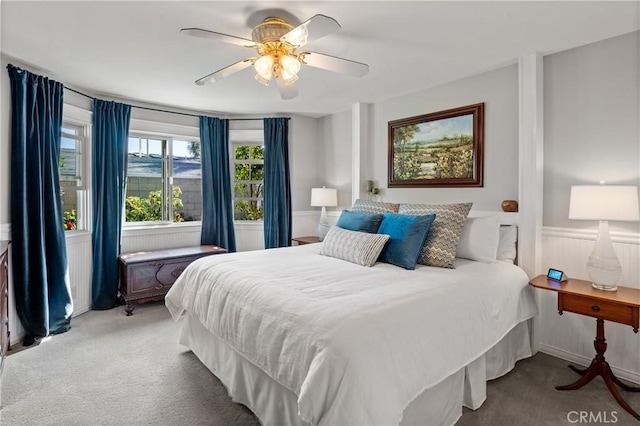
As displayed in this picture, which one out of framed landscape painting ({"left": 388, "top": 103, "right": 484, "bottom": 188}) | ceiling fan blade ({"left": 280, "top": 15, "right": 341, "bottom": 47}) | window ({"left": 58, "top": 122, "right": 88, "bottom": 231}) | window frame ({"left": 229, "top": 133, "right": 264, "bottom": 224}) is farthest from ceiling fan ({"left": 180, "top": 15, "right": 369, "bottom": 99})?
window frame ({"left": 229, "top": 133, "right": 264, "bottom": 224})

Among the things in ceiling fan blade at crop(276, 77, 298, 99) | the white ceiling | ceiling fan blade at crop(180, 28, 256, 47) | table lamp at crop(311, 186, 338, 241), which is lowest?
table lamp at crop(311, 186, 338, 241)

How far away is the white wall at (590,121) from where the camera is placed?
2400 millimetres

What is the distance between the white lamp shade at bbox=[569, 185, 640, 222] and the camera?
2.13 meters

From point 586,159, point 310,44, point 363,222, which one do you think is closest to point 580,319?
point 586,159

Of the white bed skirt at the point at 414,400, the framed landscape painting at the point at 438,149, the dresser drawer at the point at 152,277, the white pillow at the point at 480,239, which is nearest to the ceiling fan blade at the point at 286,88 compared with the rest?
the framed landscape painting at the point at 438,149

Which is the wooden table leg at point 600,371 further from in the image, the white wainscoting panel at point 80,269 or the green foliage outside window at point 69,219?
the green foliage outside window at point 69,219

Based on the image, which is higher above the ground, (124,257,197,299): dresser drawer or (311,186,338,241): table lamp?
(311,186,338,241): table lamp

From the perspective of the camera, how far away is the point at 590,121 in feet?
8.45

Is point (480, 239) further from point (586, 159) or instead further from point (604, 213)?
point (586, 159)

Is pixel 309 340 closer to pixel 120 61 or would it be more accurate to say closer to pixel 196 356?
pixel 196 356

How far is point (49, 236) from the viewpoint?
314 centimetres

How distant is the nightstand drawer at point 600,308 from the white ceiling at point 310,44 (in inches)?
71.2

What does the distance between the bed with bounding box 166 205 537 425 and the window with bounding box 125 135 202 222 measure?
2088mm

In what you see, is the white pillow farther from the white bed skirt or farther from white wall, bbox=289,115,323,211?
white wall, bbox=289,115,323,211
